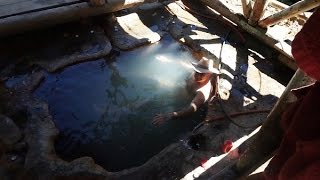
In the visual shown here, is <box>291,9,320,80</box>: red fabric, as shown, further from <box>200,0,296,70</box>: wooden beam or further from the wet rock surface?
the wet rock surface

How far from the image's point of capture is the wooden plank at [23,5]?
6.15m

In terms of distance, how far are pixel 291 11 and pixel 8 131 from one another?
481cm

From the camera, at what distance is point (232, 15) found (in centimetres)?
702

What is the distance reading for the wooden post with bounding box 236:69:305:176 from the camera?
6.50ft

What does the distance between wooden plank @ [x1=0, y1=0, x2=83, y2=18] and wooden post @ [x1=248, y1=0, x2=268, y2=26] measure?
340 centimetres

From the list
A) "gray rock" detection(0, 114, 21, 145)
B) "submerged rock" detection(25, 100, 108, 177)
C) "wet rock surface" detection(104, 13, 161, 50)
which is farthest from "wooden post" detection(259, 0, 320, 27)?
"gray rock" detection(0, 114, 21, 145)

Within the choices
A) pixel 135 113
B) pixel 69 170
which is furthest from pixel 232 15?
pixel 69 170

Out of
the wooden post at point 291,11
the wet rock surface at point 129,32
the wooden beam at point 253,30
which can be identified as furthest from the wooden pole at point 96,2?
the wooden post at point 291,11

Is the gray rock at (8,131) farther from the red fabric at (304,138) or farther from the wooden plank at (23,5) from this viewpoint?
the red fabric at (304,138)

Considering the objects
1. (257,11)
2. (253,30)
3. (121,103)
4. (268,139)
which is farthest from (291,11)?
(268,139)

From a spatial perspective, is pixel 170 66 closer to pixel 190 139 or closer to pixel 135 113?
pixel 135 113

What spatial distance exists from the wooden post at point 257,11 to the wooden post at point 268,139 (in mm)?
4740

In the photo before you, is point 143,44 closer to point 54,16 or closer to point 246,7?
point 54,16

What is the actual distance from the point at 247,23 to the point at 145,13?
2.16m
